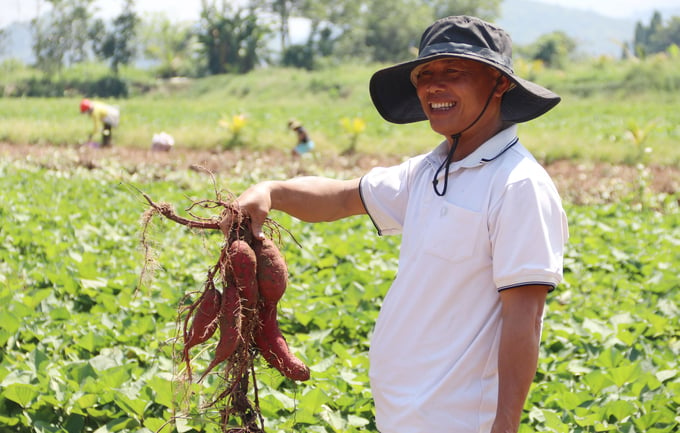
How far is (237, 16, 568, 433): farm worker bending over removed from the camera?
1.70 meters

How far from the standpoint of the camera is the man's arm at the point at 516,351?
1.69m

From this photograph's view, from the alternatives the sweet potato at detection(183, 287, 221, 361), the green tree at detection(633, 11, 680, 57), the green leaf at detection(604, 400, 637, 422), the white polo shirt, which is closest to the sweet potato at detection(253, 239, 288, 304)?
the sweet potato at detection(183, 287, 221, 361)

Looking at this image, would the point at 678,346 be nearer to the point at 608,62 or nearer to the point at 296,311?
the point at 296,311

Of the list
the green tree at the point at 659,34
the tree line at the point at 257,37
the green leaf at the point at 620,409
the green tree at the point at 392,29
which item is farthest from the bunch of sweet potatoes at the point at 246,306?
the green tree at the point at 659,34

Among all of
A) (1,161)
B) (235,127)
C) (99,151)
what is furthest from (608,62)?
(1,161)

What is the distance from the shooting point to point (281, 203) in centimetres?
214

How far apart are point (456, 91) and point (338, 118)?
1907 cm

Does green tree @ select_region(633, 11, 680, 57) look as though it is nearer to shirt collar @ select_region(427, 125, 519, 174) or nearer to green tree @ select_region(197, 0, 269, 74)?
green tree @ select_region(197, 0, 269, 74)

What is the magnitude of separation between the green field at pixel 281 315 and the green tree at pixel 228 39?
33.3 metres

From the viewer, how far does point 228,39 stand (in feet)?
142

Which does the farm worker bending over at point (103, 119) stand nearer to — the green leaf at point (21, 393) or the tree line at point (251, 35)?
the green leaf at point (21, 393)

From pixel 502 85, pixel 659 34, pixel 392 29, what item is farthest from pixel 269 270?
pixel 659 34

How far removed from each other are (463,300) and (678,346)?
2568mm

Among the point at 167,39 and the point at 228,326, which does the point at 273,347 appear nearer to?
the point at 228,326
